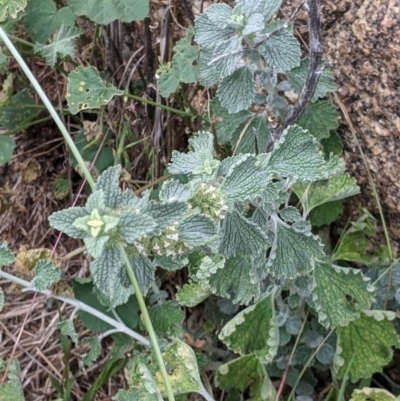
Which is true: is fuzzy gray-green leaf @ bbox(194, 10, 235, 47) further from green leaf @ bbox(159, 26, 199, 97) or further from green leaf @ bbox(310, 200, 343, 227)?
green leaf @ bbox(310, 200, 343, 227)

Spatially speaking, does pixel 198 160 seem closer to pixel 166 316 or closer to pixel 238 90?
pixel 238 90

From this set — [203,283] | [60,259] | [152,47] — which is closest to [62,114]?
[152,47]

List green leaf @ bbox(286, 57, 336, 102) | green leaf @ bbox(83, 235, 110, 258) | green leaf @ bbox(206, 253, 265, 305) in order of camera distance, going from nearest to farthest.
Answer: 1. green leaf @ bbox(83, 235, 110, 258)
2. green leaf @ bbox(206, 253, 265, 305)
3. green leaf @ bbox(286, 57, 336, 102)

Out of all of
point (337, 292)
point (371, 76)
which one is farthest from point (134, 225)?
point (371, 76)

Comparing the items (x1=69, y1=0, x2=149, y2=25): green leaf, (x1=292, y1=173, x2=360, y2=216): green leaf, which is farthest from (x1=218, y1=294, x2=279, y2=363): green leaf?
(x1=69, y1=0, x2=149, y2=25): green leaf

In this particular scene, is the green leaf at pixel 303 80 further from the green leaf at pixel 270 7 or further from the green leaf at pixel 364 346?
the green leaf at pixel 364 346

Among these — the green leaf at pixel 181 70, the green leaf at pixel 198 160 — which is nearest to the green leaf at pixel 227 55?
the green leaf at pixel 198 160

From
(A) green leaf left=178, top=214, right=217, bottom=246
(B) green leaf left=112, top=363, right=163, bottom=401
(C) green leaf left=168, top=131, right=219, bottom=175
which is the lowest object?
(B) green leaf left=112, top=363, right=163, bottom=401
